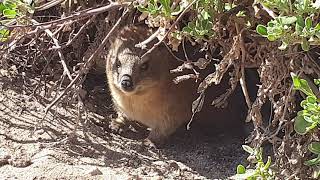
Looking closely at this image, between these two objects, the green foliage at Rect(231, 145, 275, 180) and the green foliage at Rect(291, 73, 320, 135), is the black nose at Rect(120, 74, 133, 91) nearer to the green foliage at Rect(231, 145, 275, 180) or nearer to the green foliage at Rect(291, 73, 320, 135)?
the green foliage at Rect(231, 145, 275, 180)

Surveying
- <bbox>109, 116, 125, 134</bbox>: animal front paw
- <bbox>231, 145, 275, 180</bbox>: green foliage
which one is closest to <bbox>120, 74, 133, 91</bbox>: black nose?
<bbox>109, 116, 125, 134</bbox>: animal front paw

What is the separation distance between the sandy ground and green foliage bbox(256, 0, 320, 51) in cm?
120

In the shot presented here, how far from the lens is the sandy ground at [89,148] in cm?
330

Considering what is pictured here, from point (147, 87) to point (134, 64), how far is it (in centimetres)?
19

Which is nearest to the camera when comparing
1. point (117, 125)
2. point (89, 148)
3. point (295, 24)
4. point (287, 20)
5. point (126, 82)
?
point (287, 20)

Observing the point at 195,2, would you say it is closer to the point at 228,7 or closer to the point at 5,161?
the point at 228,7

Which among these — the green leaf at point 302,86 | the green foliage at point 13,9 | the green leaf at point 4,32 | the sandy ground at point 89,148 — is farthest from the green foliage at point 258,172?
the green leaf at point 4,32

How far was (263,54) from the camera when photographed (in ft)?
9.71

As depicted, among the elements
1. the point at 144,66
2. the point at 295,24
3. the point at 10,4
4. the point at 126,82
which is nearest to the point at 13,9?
the point at 10,4

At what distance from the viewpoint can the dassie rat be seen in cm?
391

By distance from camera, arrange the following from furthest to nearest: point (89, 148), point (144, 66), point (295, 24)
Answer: point (144, 66) < point (89, 148) < point (295, 24)

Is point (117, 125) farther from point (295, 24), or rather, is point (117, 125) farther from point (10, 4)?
point (295, 24)

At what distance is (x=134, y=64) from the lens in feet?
12.8

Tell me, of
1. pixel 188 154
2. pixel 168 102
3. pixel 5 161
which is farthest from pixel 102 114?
pixel 5 161
